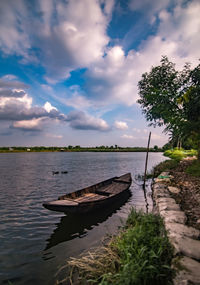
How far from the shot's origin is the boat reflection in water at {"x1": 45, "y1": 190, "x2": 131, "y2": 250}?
22.5 feet

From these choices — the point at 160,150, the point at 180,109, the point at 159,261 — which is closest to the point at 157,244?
the point at 159,261

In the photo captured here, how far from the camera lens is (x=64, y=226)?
7.94 metres

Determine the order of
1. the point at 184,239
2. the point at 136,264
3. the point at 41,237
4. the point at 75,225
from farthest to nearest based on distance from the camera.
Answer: the point at 75,225 → the point at 41,237 → the point at 184,239 → the point at 136,264

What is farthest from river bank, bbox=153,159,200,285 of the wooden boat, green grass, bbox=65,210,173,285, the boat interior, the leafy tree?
the leafy tree

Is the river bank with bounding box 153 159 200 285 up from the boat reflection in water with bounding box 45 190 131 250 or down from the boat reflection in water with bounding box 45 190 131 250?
up

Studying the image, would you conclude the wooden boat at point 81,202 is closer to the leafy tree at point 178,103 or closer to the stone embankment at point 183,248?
the stone embankment at point 183,248

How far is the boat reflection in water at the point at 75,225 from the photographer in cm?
686

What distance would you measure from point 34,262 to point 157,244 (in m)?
4.08

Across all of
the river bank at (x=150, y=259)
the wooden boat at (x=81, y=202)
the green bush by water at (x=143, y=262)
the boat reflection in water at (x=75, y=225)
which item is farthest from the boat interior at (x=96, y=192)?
the green bush by water at (x=143, y=262)

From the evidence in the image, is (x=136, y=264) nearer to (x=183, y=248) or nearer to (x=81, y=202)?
(x=183, y=248)

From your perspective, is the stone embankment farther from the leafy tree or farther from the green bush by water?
the leafy tree

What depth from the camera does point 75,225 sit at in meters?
7.97

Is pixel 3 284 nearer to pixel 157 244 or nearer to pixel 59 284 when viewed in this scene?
pixel 59 284

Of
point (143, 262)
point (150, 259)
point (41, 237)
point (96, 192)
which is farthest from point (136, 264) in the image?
point (96, 192)
